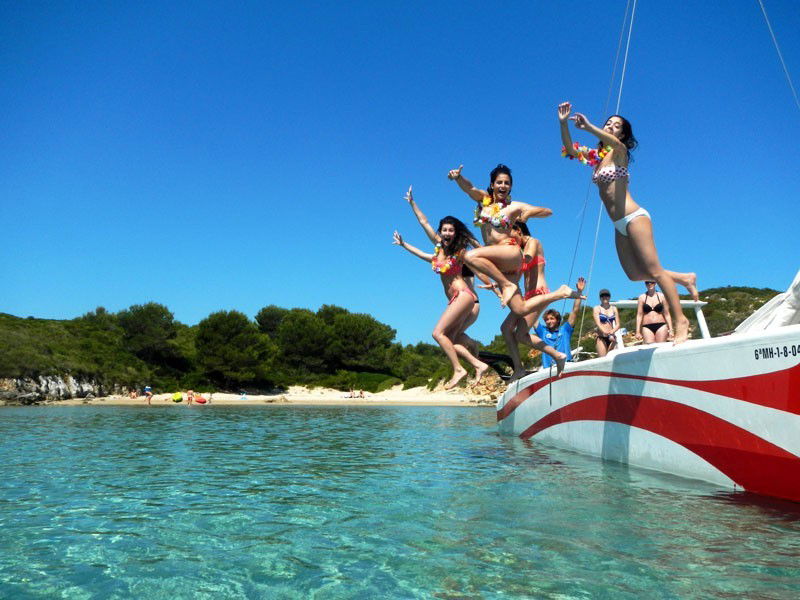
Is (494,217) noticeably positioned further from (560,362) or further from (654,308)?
(654,308)

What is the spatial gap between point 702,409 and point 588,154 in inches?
111

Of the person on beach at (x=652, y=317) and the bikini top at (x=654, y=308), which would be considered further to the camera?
the bikini top at (x=654, y=308)

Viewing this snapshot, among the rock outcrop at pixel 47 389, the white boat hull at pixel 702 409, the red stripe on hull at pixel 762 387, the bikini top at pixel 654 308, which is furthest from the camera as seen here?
the rock outcrop at pixel 47 389

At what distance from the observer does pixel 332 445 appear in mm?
11477

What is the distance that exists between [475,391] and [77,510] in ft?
161

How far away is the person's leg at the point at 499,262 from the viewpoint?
7.16m

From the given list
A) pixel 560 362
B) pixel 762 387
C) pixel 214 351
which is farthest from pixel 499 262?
pixel 214 351

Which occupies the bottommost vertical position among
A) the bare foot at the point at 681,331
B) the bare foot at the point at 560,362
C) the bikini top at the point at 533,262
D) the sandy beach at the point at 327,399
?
the sandy beach at the point at 327,399

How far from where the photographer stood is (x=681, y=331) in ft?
20.1

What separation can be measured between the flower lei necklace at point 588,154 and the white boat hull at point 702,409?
208 centimetres

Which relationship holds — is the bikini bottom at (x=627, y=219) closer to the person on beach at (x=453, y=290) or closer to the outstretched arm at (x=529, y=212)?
the outstretched arm at (x=529, y=212)

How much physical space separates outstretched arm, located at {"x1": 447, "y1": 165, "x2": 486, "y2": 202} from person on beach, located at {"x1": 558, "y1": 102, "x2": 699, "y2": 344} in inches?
65.4

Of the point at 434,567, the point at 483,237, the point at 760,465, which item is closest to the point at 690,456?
the point at 760,465

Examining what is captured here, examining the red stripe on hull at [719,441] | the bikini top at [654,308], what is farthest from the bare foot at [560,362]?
the bikini top at [654,308]
